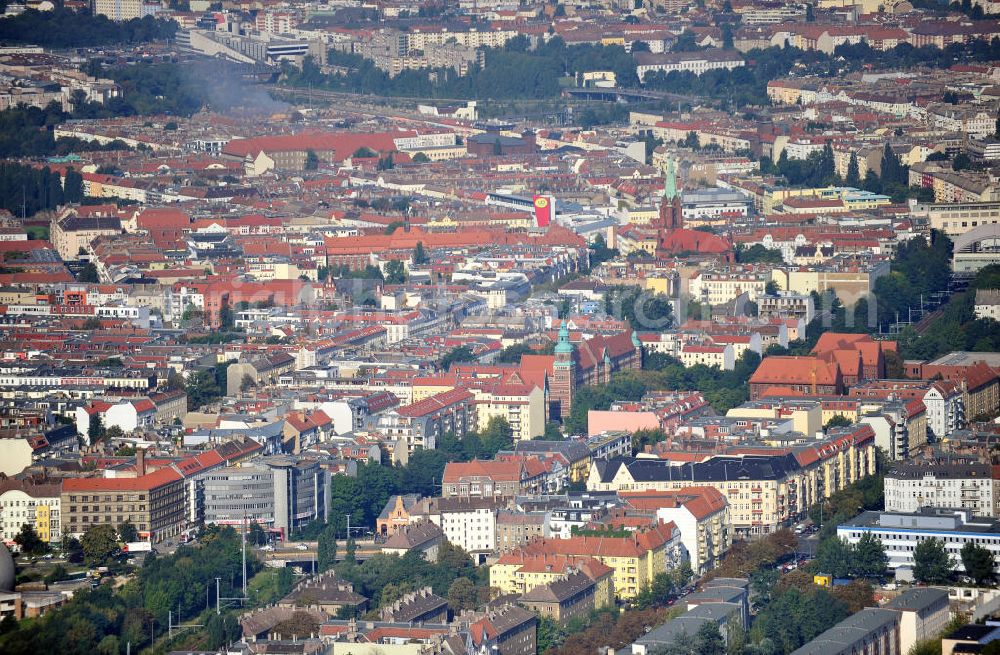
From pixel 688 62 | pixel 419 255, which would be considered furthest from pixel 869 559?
pixel 688 62

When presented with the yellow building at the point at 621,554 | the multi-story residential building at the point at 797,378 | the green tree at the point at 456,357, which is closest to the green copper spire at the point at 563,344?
the green tree at the point at 456,357

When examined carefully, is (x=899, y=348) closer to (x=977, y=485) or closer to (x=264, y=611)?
(x=977, y=485)

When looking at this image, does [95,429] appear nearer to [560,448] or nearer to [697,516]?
[560,448]

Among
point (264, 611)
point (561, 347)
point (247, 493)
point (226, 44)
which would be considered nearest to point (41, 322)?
point (561, 347)

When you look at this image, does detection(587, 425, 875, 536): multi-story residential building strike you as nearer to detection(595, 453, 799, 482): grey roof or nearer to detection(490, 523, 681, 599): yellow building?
detection(595, 453, 799, 482): grey roof

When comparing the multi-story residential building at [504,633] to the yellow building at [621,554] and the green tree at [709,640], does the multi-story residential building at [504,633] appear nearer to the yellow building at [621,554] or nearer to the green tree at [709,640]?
the yellow building at [621,554]

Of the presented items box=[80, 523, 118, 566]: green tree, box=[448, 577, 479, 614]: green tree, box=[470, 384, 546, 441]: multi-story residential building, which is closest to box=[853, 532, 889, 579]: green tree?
box=[448, 577, 479, 614]: green tree

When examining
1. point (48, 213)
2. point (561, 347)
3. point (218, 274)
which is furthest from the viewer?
point (48, 213)
